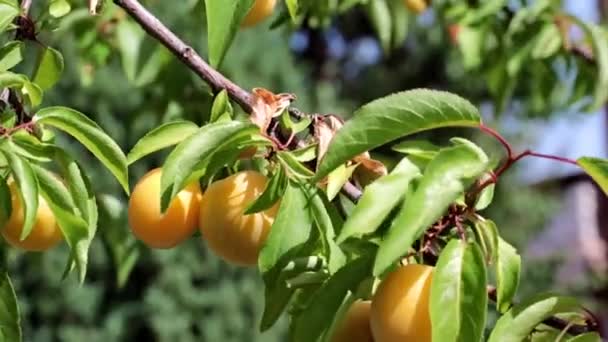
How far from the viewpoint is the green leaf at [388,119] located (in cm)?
72

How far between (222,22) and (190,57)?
0.57ft

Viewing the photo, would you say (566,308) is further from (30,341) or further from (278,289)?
(30,341)

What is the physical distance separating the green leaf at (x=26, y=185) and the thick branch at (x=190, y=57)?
0.59 feet

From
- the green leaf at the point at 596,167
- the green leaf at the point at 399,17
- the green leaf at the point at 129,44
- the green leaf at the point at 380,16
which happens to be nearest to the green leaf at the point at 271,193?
the green leaf at the point at 596,167

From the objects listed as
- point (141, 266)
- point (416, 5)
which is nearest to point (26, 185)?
point (416, 5)

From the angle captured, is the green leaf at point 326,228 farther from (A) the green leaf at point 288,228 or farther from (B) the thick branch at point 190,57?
(B) the thick branch at point 190,57

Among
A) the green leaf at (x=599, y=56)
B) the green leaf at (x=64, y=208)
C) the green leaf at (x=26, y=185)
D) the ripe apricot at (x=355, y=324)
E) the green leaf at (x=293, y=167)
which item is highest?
the green leaf at (x=26, y=185)

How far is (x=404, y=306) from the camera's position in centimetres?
74

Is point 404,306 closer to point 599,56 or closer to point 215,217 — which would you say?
point 215,217

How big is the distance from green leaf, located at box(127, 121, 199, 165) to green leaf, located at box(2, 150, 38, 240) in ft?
0.31

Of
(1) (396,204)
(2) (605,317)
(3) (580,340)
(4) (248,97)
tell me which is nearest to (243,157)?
(4) (248,97)

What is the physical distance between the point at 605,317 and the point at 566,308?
411cm

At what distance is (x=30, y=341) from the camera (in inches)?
125

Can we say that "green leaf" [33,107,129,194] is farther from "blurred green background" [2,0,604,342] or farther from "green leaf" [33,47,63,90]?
"blurred green background" [2,0,604,342]
